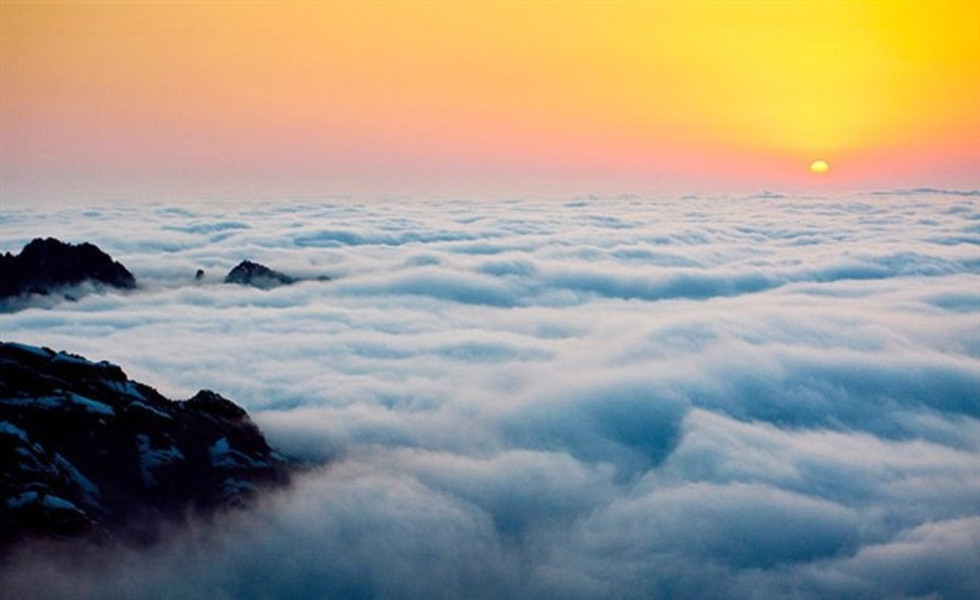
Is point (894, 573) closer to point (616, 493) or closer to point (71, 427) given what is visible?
point (616, 493)

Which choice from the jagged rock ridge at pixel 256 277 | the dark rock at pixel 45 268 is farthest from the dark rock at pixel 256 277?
the dark rock at pixel 45 268

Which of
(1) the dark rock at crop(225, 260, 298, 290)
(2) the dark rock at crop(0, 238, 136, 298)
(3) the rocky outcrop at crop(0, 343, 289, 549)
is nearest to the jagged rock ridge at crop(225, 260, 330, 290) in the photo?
(1) the dark rock at crop(225, 260, 298, 290)

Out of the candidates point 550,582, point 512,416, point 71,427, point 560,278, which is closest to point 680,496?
point 550,582

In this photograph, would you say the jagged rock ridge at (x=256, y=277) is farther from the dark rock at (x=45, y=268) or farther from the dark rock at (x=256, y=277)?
the dark rock at (x=45, y=268)

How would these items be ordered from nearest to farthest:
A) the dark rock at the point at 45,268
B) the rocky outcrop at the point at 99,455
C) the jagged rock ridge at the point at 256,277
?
the rocky outcrop at the point at 99,455 → the dark rock at the point at 45,268 → the jagged rock ridge at the point at 256,277

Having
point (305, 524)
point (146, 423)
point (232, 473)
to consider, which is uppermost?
point (146, 423)

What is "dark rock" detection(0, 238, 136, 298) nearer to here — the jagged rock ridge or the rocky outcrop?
the jagged rock ridge

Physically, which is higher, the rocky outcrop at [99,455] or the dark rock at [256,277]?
the dark rock at [256,277]
